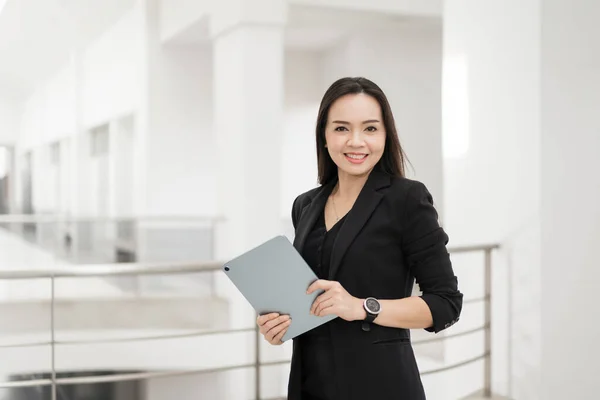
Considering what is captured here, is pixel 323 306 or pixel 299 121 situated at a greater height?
pixel 299 121

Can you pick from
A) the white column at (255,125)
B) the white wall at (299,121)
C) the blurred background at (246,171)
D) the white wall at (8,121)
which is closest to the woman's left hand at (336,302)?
the blurred background at (246,171)

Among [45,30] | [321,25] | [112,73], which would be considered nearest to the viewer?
[321,25]

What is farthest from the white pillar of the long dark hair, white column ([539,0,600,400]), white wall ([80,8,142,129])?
white wall ([80,8,142,129])

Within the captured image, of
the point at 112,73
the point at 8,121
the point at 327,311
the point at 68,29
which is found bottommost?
the point at 327,311

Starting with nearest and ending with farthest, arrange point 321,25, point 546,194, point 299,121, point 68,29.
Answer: point 546,194, point 321,25, point 299,121, point 68,29

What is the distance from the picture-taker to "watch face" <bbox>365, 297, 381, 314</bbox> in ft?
3.78

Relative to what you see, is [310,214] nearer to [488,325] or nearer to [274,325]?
[274,325]

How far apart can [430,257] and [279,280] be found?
0.25 m

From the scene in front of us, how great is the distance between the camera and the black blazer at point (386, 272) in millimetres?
1177

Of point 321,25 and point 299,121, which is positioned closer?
point 321,25

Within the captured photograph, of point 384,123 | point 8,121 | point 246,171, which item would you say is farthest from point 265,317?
point 8,121

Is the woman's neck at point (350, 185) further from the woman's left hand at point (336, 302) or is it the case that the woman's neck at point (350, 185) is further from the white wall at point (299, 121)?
the white wall at point (299, 121)

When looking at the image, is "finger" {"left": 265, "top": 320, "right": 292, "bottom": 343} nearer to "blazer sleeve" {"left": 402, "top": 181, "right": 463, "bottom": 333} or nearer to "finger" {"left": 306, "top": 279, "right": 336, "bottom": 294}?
"finger" {"left": 306, "top": 279, "right": 336, "bottom": 294}

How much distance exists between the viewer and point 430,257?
1.17 meters
